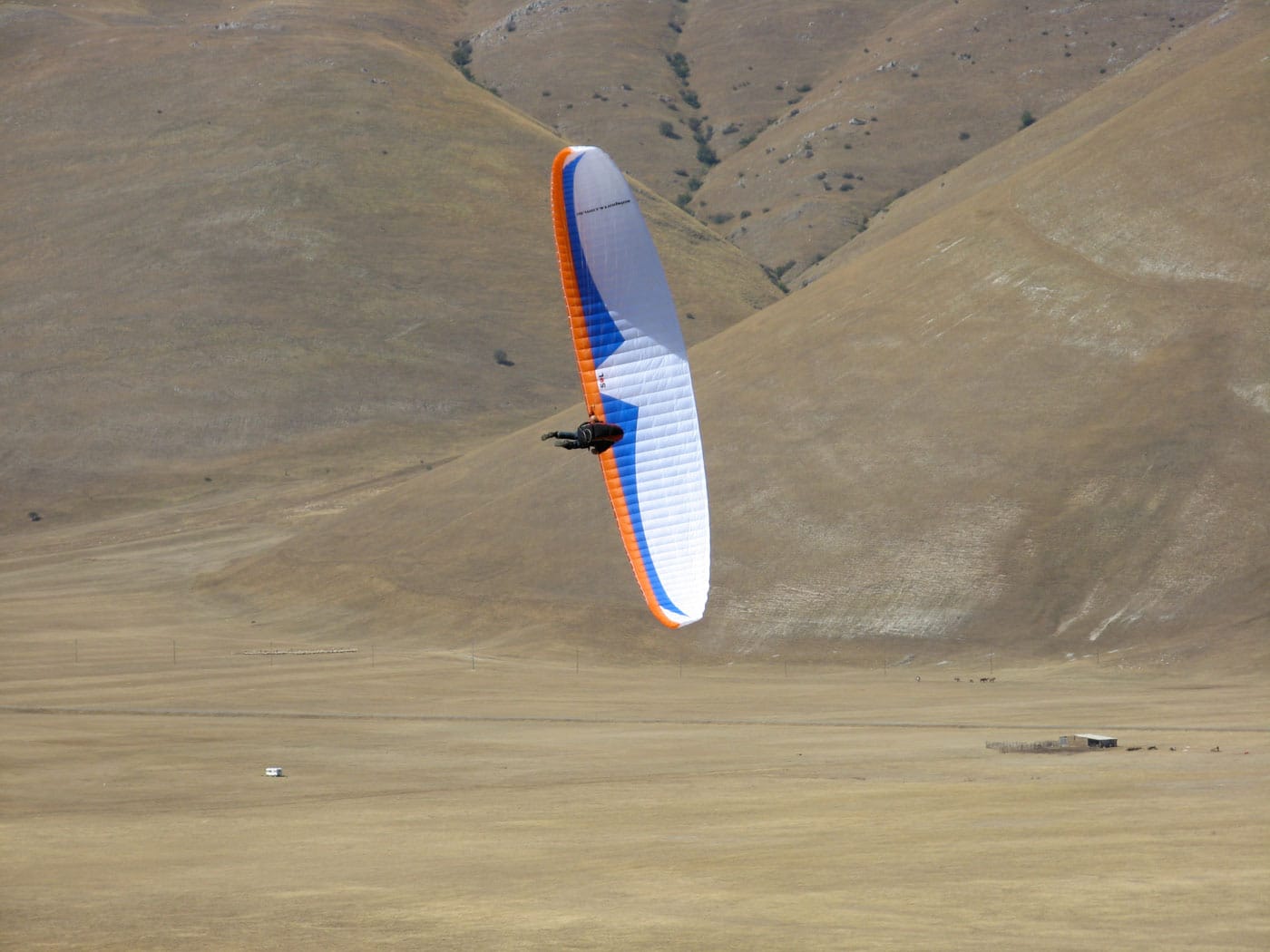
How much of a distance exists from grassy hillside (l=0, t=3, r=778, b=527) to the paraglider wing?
77029mm

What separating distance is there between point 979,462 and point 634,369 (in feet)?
138

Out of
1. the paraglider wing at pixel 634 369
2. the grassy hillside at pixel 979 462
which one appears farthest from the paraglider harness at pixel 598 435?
the grassy hillside at pixel 979 462

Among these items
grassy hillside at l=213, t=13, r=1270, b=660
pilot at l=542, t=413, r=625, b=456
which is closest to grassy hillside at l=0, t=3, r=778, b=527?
grassy hillside at l=213, t=13, r=1270, b=660

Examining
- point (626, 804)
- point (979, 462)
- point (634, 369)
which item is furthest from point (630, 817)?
point (979, 462)

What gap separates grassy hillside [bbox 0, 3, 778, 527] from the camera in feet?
343

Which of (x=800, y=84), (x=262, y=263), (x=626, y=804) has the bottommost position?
(x=262, y=263)

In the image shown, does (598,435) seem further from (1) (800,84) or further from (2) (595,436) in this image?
(1) (800,84)

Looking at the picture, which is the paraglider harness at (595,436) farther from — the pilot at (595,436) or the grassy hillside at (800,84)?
the grassy hillside at (800,84)

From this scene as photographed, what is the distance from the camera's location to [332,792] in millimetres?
35250

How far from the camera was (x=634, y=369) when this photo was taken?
24844 mm

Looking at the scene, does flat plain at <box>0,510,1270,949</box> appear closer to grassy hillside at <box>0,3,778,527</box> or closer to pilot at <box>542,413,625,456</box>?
pilot at <box>542,413,625,456</box>

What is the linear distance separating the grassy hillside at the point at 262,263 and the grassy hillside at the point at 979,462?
2631cm

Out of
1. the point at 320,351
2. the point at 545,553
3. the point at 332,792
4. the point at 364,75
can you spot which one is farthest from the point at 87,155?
the point at 332,792

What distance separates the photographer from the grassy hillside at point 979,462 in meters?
59.8
